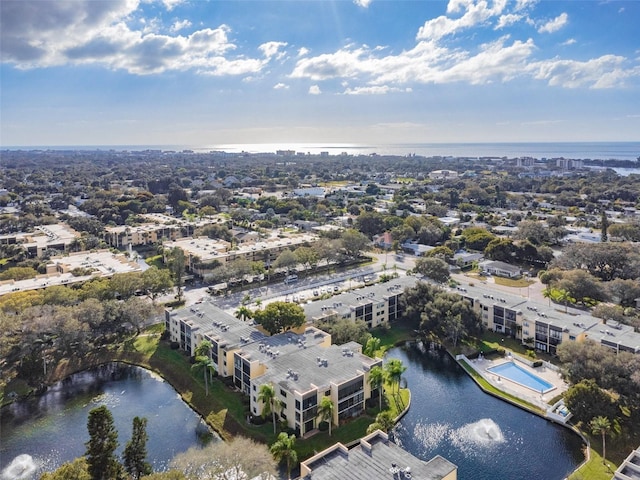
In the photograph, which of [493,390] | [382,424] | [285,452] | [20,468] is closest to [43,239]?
[20,468]

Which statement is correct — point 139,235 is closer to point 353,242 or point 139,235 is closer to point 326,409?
point 353,242

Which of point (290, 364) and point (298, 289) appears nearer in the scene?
point (290, 364)

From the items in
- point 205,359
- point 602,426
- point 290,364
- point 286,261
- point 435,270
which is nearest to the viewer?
point 602,426

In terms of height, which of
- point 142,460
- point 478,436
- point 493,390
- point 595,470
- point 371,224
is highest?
point 371,224

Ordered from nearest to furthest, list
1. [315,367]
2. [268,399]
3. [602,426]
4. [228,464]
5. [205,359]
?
[228,464], [602,426], [268,399], [315,367], [205,359]

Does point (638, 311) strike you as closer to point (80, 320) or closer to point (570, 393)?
point (570, 393)

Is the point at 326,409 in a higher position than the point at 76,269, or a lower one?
lower

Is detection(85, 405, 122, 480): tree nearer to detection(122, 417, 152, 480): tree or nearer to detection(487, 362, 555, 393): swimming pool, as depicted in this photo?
detection(122, 417, 152, 480): tree
